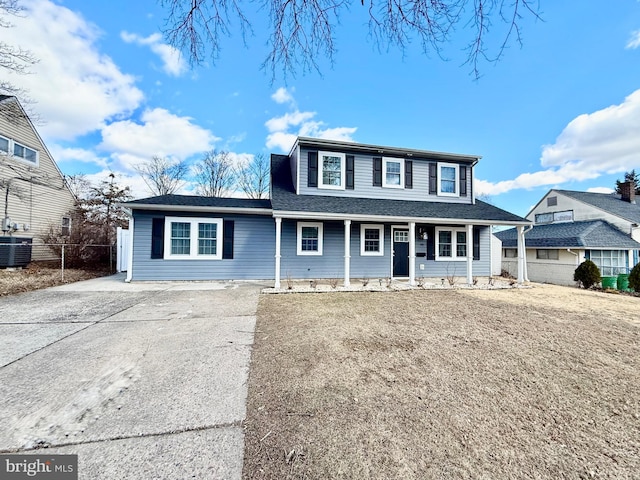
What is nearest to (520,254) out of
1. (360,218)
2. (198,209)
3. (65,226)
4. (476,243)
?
(476,243)

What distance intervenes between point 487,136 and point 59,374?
15.2m

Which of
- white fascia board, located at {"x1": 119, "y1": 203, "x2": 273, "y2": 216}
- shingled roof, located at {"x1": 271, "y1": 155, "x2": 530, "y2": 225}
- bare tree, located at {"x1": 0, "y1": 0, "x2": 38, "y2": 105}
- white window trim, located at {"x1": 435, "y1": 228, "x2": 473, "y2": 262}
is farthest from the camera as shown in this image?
white window trim, located at {"x1": 435, "y1": 228, "x2": 473, "y2": 262}

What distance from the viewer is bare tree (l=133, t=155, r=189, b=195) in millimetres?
22641

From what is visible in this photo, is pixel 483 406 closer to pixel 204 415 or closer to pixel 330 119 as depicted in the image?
pixel 204 415

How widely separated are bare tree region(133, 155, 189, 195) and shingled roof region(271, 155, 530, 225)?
15900mm

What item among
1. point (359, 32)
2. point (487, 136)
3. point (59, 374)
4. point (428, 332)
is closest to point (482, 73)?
point (359, 32)

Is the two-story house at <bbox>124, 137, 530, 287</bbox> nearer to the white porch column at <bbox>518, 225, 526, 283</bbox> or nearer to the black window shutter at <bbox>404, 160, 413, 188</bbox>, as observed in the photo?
the black window shutter at <bbox>404, 160, 413, 188</bbox>

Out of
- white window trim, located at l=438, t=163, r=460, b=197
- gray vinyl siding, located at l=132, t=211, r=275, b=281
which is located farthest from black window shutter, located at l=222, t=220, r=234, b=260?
white window trim, located at l=438, t=163, r=460, b=197

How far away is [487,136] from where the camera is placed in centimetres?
1190

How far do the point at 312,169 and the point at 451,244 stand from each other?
22.0 ft

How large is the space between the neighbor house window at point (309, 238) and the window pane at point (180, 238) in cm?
402

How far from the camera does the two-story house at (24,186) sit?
10906 mm

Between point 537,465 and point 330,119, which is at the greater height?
point 330,119

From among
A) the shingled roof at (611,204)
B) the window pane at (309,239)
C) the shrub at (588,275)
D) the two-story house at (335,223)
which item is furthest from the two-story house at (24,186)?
the shingled roof at (611,204)
